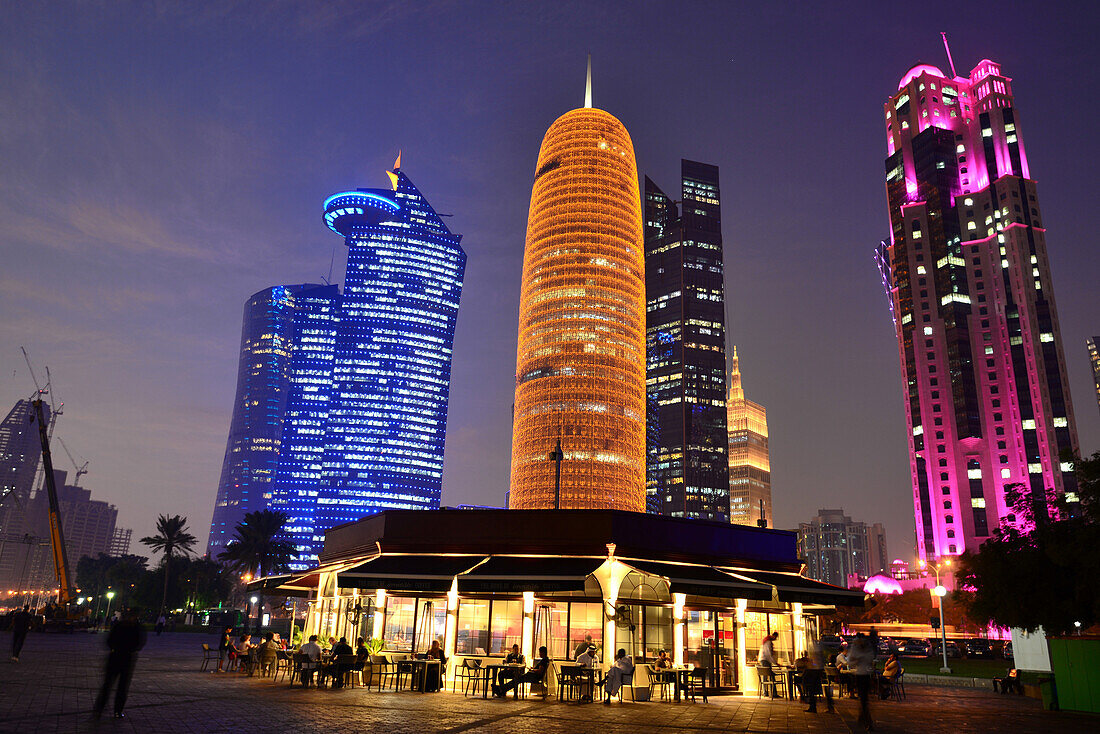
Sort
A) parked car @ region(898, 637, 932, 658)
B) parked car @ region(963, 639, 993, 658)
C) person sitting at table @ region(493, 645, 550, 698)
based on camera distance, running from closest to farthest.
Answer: person sitting at table @ region(493, 645, 550, 698), parked car @ region(898, 637, 932, 658), parked car @ region(963, 639, 993, 658)

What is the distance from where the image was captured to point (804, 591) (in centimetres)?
2538

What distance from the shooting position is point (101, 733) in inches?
464

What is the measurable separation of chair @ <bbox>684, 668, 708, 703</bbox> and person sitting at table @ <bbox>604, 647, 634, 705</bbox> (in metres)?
2.45

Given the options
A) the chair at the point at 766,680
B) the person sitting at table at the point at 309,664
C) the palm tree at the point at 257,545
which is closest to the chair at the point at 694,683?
the chair at the point at 766,680

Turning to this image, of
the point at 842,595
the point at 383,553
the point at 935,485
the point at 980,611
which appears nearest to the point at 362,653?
the point at 383,553

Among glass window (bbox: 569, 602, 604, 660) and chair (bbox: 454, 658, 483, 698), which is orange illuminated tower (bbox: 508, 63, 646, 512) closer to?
glass window (bbox: 569, 602, 604, 660)

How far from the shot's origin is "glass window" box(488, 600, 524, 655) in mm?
25609

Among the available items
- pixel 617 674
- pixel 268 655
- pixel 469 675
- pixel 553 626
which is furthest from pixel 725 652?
pixel 268 655

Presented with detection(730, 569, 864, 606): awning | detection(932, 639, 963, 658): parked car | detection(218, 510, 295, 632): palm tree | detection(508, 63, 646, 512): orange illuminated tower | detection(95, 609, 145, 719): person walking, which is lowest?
detection(932, 639, 963, 658): parked car

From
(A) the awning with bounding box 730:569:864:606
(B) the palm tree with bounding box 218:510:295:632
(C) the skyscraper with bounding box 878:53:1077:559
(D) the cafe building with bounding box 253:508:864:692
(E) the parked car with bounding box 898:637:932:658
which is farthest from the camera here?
(C) the skyscraper with bounding box 878:53:1077:559

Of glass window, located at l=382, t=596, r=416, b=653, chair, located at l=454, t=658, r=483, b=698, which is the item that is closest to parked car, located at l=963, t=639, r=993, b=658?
chair, located at l=454, t=658, r=483, b=698

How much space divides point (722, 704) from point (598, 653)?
4.86m

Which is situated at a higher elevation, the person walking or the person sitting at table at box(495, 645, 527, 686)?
the person walking

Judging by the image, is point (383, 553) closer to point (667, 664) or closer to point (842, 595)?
point (667, 664)
